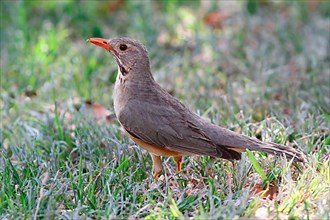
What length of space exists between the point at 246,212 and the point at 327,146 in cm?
143

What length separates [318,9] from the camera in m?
9.77

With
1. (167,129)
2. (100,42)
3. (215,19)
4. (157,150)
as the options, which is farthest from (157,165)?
(215,19)

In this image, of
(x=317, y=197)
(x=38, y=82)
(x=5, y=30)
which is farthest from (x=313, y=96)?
(x=5, y=30)

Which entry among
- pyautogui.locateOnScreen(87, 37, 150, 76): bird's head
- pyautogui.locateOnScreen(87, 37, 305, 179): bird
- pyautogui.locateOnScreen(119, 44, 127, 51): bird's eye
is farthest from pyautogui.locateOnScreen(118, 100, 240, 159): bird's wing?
pyautogui.locateOnScreen(119, 44, 127, 51): bird's eye

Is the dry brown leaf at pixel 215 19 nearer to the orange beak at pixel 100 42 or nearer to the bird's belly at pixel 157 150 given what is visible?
the orange beak at pixel 100 42

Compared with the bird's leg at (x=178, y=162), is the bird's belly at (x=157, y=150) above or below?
above

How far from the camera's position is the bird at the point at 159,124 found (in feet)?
17.2

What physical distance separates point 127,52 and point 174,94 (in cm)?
172

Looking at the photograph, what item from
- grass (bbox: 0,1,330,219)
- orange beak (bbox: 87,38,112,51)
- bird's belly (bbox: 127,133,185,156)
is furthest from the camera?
orange beak (bbox: 87,38,112,51)

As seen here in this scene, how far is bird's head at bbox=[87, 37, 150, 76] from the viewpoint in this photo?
229 inches

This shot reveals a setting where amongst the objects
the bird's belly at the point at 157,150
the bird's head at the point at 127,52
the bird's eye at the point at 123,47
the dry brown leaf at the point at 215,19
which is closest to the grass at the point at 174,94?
the dry brown leaf at the point at 215,19

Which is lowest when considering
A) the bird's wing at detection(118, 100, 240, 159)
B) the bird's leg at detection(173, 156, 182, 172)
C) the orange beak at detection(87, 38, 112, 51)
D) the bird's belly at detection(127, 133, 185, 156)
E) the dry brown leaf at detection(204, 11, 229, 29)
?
the bird's leg at detection(173, 156, 182, 172)

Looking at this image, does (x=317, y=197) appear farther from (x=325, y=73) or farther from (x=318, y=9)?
(x=318, y=9)

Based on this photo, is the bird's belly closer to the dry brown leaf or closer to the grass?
the grass
